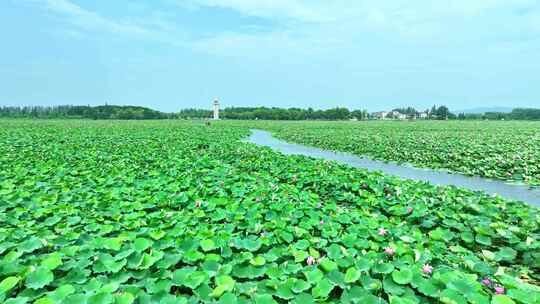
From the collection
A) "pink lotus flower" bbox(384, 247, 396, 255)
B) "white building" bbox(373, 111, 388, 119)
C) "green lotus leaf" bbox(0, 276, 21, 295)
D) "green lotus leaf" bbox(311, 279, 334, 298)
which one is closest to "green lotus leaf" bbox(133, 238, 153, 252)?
"green lotus leaf" bbox(0, 276, 21, 295)

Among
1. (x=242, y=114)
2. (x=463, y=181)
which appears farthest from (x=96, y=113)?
(x=463, y=181)

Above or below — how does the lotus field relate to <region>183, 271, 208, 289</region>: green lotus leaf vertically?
below

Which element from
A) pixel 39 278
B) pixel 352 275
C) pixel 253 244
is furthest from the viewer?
pixel 253 244

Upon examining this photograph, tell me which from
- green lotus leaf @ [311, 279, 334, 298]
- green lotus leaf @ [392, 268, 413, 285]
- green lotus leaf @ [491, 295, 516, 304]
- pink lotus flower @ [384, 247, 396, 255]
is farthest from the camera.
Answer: pink lotus flower @ [384, 247, 396, 255]

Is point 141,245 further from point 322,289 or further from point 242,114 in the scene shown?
→ point 242,114

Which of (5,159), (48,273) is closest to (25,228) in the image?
(48,273)

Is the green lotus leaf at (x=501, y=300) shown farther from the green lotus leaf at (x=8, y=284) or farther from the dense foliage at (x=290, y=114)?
the dense foliage at (x=290, y=114)

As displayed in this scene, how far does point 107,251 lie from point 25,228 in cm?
96

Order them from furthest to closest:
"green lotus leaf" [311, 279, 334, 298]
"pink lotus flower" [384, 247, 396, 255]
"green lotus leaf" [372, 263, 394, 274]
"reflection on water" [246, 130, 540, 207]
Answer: "reflection on water" [246, 130, 540, 207]
"pink lotus flower" [384, 247, 396, 255]
"green lotus leaf" [372, 263, 394, 274]
"green lotus leaf" [311, 279, 334, 298]

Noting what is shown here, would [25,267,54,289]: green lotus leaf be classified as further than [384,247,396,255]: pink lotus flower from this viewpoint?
No

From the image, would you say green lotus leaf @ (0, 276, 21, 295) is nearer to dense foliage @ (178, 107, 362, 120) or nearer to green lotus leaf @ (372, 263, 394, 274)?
green lotus leaf @ (372, 263, 394, 274)

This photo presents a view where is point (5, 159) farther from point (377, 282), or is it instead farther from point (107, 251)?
point (377, 282)

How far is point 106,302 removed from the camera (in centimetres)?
146

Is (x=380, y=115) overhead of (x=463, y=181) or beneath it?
overhead
